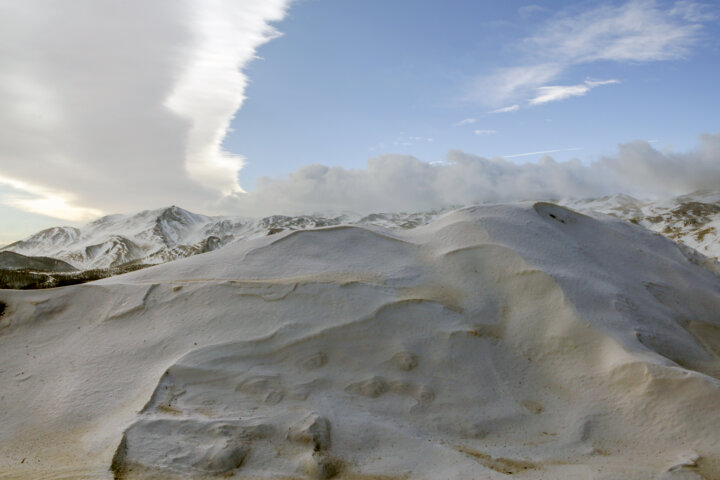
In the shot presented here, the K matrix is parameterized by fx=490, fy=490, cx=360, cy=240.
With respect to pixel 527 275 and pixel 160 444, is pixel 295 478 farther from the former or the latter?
pixel 527 275

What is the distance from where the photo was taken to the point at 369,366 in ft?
34.0

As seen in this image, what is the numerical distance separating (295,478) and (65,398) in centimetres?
516

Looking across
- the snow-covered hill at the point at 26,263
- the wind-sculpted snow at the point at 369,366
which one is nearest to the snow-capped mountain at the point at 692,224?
the wind-sculpted snow at the point at 369,366

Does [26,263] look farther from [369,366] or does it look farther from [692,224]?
[692,224]

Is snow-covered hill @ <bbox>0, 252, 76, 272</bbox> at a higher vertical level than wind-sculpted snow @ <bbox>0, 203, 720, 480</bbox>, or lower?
higher

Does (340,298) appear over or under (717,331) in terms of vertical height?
over

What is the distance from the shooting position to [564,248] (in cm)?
1482

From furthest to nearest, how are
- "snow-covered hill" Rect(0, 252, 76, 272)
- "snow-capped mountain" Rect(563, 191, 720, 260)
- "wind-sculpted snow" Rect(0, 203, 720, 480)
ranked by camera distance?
"snow-capped mountain" Rect(563, 191, 720, 260), "snow-covered hill" Rect(0, 252, 76, 272), "wind-sculpted snow" Rect(0, 203, 720, 480)

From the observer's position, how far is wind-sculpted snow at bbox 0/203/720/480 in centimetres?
803

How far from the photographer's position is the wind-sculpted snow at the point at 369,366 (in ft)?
26.3

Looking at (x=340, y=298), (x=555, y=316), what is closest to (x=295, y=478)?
(x=340, y=298)

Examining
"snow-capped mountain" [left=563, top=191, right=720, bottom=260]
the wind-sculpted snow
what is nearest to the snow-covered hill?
the wind-sculpted snow

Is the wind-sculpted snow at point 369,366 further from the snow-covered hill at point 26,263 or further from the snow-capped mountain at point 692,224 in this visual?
the snow-capped mountain at point 692,224

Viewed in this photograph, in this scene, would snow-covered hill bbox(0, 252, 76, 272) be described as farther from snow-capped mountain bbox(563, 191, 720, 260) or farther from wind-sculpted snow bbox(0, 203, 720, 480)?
snow-capped mountain bbox(563, 191, 720, 260)
